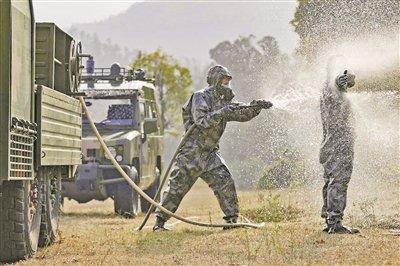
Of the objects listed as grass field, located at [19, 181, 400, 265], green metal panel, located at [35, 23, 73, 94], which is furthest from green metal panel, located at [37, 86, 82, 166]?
grass field, located at [19, 181, 400, 265]

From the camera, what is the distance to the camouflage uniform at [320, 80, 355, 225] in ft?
40.5

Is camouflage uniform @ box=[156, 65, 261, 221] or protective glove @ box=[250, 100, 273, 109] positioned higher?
protective glove @ box=[250, 100, 273, 109]

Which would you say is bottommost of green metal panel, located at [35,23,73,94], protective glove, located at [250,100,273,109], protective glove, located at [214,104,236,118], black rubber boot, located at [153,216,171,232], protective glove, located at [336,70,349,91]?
black rubber boot, located at [153,216,171,232]

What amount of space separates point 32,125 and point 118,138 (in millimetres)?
8168

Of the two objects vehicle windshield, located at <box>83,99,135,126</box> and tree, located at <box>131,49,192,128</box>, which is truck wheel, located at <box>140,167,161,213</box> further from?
tree, located at <box>131,49,192,128</box>

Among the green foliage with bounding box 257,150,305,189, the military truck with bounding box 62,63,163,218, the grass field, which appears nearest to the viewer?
the grass field

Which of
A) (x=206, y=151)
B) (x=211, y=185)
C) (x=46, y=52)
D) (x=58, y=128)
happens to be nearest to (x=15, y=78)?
(x=58, y=128)

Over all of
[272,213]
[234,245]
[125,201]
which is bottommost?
[234,245]

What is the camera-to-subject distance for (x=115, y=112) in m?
19.5

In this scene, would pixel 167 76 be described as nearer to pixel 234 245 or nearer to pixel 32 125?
pixel 234 245

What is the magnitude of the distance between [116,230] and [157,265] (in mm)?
4833

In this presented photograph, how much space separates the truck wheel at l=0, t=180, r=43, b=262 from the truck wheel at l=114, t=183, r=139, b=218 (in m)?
7.55

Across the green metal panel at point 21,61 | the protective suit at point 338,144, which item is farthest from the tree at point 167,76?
the green metal panel at point 21,61

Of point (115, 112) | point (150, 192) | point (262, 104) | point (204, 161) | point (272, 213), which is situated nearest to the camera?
point (262, 104)
